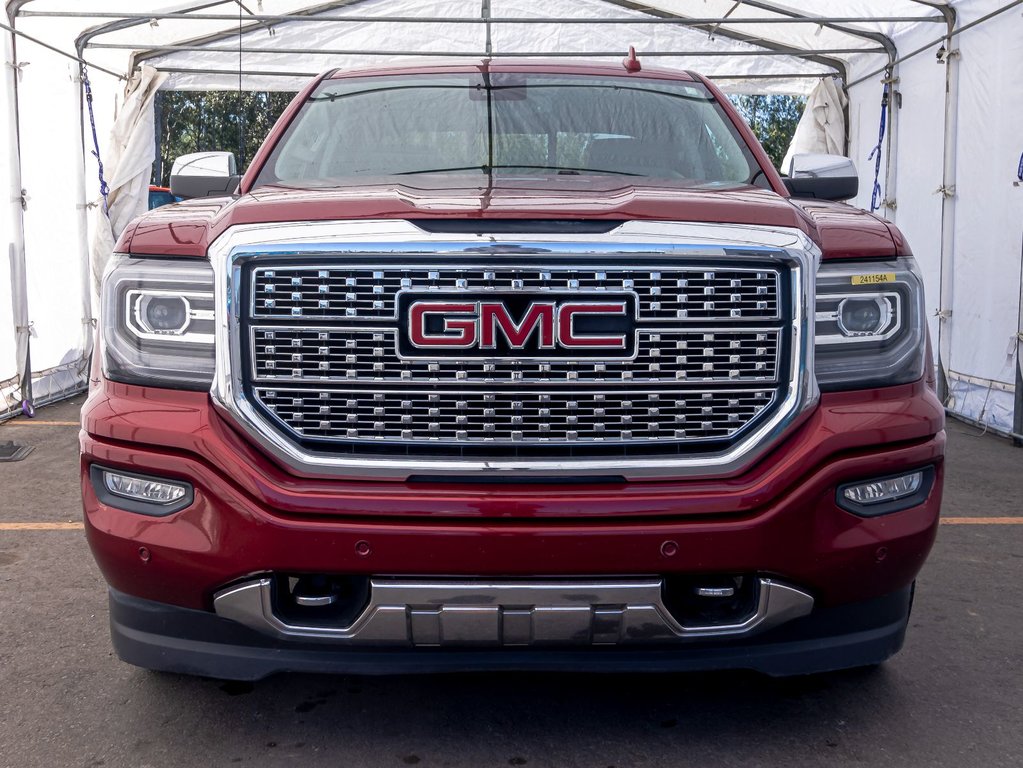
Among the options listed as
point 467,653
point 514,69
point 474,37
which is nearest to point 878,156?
point 474,37

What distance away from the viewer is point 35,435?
288 inches

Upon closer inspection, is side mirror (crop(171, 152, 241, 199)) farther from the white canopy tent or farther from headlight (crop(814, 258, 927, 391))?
the white canopy tent

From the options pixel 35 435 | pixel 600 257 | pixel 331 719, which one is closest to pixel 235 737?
pixel 331 719

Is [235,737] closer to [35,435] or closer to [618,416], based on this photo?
[618,416]

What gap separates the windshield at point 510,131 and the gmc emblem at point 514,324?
1.09 meters

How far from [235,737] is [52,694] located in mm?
655

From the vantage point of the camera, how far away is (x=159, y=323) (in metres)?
2.46

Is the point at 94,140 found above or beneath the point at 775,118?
beneath

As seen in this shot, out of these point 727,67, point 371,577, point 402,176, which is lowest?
point 371,577

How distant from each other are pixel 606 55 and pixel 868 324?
6.90m

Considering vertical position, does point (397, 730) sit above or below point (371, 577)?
below

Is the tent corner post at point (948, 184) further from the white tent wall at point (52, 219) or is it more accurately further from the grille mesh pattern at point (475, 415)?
the white tent wall at point (52, 219)

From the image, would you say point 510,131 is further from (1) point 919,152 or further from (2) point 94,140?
(2) point 94,140

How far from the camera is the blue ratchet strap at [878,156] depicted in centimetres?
970
